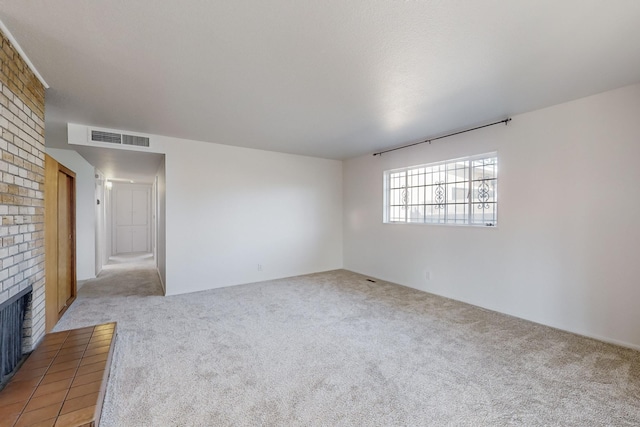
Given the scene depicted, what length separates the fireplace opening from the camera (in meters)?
1.80

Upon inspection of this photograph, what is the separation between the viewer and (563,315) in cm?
294

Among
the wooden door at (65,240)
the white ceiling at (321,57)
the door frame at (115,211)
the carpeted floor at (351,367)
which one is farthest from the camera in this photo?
the door frame at (115,211)

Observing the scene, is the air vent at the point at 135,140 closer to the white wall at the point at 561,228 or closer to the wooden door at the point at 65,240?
the wooden door at the point at 65,240

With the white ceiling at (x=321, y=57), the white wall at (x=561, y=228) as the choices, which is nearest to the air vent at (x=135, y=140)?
the white ceiling at (x=321, y=57)

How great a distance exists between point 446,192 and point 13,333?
15.9 feet

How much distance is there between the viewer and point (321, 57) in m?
2.03

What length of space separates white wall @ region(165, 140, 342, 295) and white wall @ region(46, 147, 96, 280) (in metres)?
2.34

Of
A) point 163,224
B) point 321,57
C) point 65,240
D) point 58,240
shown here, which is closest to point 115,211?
point 163,224

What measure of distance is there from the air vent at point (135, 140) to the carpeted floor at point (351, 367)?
88.6 inches

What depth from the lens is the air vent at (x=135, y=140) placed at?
387 cm

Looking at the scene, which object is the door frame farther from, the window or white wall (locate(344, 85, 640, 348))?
white wall (locate(344, 85, 640, 348))

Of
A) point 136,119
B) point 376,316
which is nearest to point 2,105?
point 136,119

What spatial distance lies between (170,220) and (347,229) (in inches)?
133

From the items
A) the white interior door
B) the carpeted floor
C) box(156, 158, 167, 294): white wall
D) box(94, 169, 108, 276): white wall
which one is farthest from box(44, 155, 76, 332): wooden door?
the white interior door
